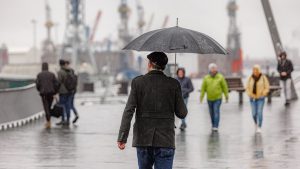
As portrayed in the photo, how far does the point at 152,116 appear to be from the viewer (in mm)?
7922

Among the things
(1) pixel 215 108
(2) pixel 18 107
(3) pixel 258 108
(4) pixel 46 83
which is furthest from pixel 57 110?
(3) pixel 258 108

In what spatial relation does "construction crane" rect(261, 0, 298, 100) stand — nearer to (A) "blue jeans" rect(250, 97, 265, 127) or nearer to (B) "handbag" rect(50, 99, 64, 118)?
(B) "handbag" rect(50, 99, 64, 118)

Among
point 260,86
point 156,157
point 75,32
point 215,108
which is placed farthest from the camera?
point 75,32

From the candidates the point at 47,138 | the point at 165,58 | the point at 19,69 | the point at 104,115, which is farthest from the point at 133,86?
the point at 19,69

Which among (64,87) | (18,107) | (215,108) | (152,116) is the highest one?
(152,116)

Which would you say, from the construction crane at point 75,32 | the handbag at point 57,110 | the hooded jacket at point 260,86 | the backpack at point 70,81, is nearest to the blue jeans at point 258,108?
the hooded jacket at point 260,86

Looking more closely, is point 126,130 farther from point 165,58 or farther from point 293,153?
point 293,153

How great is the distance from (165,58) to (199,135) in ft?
34.2

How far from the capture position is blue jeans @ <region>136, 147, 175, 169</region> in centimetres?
782

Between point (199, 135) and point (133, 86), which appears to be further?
point (199, 135)

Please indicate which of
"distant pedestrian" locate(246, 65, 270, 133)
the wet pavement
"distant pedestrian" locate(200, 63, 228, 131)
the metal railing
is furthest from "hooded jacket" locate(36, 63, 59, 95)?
"distant pedestrian" locate(246, 65, 270, 133)

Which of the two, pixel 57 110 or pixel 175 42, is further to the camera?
pixel 57 110

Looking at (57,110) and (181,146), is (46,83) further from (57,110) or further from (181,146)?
(181,146)

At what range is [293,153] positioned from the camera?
1418 centimetres
